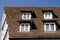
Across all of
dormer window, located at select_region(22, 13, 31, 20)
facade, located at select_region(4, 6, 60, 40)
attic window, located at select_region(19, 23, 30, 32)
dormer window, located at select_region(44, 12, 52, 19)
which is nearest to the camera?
facade, located at select_region(4, 6, 60, 40)

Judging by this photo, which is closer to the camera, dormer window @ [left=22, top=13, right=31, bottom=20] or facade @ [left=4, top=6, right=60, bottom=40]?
facade @ [left=4, top=6, right=60, bottom=40]

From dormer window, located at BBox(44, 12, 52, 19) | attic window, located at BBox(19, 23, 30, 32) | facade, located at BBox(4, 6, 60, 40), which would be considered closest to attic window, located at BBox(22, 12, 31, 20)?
facade, located at BBox(4, 6, 60, 40)

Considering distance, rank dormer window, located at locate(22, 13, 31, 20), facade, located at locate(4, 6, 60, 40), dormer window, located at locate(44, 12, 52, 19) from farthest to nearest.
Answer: dormer window, located at locate(22, 13, 31, 20) → dormer window, located at locate(44, 12, 52, 19) → facade, located at locate(4, 6, 60, 40)

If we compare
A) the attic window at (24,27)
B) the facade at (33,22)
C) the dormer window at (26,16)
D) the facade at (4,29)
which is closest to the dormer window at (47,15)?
the facade at (33,22)

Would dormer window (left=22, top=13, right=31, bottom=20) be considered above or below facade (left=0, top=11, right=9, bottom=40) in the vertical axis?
above

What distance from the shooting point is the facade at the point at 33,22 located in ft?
107

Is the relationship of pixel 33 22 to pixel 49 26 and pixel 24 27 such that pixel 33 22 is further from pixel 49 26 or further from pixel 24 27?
pixel 49 26

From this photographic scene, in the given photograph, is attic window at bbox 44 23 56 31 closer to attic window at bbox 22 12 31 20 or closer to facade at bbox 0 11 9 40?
attic window at bbox 22 12 31 20

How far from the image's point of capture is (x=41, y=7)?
3762 cm

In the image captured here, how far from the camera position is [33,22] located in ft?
114

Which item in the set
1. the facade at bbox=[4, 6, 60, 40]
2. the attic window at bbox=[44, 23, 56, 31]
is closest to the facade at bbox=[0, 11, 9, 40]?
the facade at bbox=[4, 6, 60, 40]

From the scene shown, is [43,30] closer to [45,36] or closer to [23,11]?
[45,36]

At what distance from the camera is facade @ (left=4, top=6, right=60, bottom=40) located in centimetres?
3253

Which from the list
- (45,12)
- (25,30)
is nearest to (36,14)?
(45,12)
